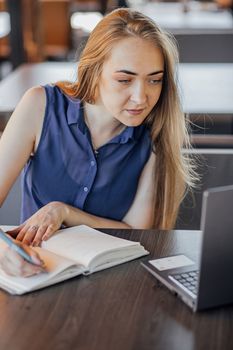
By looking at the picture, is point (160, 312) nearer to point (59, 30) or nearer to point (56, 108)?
point (56, 108)

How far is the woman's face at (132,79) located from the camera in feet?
5.08

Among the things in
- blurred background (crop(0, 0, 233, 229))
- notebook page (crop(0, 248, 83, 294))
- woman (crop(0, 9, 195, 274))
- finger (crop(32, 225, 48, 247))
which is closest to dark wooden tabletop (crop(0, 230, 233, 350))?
notebook page (crop(0, 248, 83, 294))

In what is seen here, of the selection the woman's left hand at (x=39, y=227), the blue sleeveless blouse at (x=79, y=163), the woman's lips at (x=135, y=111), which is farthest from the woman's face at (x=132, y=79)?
the woman's left hand at (x=39, y=227)

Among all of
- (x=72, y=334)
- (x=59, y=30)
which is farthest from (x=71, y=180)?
(x=59, y=30)

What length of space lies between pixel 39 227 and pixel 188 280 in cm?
34

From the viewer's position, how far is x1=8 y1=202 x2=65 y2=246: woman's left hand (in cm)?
144

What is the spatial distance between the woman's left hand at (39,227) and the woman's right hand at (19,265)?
12 centimetres

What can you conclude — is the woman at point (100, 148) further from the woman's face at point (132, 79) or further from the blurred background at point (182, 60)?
the blurred background at point (182, 60)

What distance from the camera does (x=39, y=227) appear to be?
4.79 ft

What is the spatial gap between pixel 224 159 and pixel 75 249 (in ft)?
2.24

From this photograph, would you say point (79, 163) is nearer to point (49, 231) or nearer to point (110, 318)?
point (49, 231)

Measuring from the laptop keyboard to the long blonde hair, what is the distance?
1.56 feet

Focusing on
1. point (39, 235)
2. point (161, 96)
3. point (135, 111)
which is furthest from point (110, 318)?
point (161, 96)

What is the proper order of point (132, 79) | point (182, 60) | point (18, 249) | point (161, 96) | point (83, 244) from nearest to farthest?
point (18, 249) < point (83, 244) < point (132, 79) < point (161, 96) < point (182, 60)
